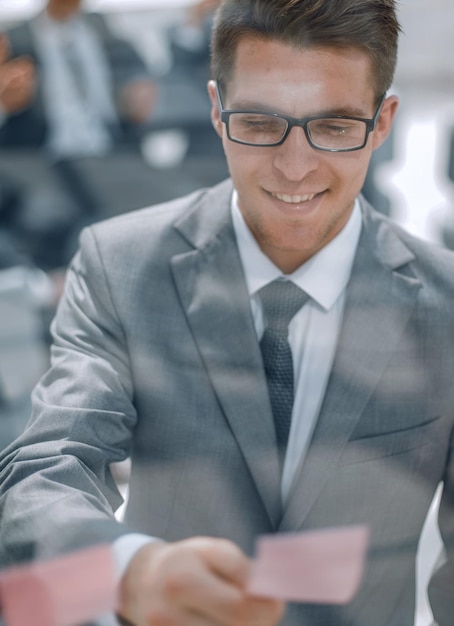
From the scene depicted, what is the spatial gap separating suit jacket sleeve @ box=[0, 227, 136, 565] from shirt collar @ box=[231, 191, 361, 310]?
196mm

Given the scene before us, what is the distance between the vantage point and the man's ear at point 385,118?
0.96 m

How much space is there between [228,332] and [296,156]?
0.82 ft

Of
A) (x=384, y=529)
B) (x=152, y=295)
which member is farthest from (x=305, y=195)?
(x=384, y=529)

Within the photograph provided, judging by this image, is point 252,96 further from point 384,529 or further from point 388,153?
point 388,153

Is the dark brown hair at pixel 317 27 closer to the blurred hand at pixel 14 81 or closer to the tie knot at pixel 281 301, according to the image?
the tie knot at pixel 281 301

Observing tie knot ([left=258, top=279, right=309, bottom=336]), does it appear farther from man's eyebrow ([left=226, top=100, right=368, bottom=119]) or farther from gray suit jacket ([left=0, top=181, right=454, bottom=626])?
man's eyebrow ([left=226, top=100, right=368, bottom=119])

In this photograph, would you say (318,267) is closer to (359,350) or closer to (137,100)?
(359,350)

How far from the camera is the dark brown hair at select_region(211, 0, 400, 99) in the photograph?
2.82 ft

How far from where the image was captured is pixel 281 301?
3.33 ft

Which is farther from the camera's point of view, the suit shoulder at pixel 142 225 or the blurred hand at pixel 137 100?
the blurred hand at pixel 137 100

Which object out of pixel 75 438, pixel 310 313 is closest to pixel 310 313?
pixel 310 313

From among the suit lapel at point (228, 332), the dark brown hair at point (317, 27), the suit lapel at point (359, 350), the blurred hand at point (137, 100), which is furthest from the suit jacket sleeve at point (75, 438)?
the blurred hand at point (137, 100)

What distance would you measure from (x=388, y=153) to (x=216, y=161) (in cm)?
72

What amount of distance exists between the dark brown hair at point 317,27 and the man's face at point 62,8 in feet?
6.67
